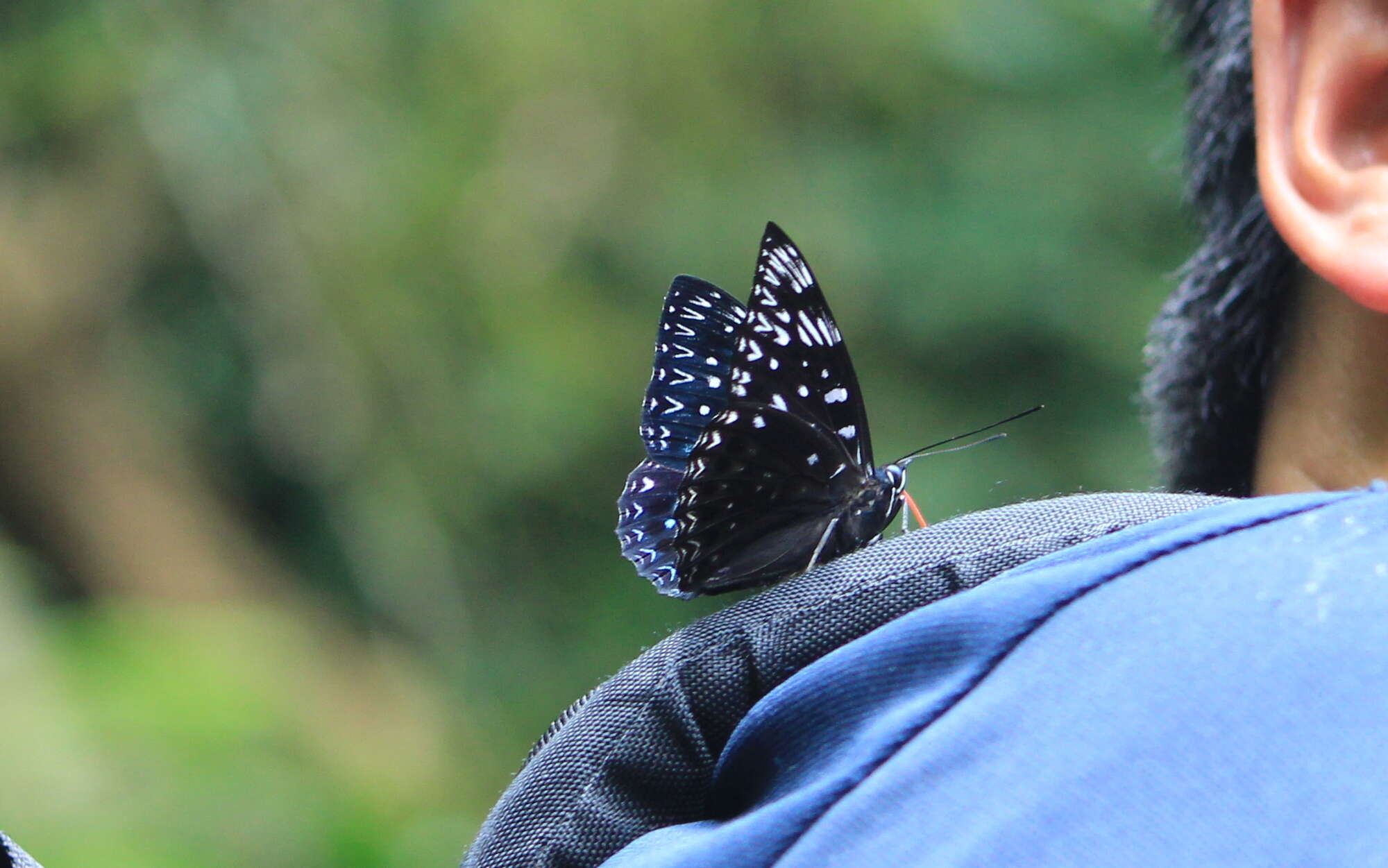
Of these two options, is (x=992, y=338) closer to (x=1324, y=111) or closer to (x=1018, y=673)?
(x=1324, y=111)

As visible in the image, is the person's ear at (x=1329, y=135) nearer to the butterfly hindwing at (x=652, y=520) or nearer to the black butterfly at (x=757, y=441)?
the black butterfly at (x=757, y=441)

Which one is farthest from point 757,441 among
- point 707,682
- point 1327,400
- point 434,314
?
point 434,314

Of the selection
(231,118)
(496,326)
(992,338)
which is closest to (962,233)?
(992,338)

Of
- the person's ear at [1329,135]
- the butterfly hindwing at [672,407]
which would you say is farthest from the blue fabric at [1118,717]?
the butterfly hindwing at [672,407]

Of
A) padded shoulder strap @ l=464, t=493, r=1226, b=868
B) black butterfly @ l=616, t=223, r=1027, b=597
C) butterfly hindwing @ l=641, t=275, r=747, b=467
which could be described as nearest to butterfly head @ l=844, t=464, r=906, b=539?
black butterfly @ l=616, t=223, r=1027, b=597

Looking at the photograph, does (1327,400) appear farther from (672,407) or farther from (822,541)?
(672,407)

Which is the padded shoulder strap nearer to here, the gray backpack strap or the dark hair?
the gray backpack strap
